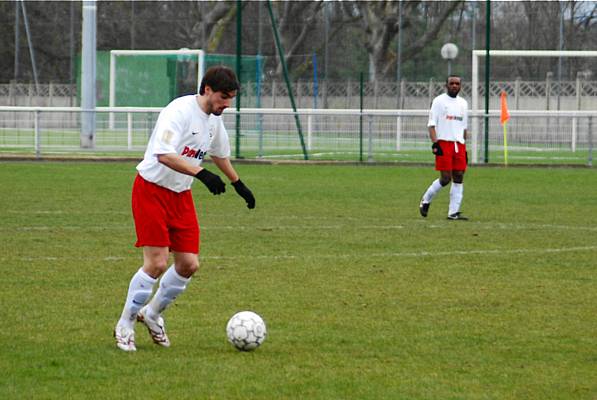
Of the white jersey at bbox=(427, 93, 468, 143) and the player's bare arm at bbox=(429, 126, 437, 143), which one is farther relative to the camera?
the white jersey at bbox=(427, 93, 468, 143)

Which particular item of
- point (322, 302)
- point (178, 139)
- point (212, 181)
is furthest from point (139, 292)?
point (322, 302)

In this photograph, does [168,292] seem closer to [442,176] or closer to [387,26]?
[442,176]

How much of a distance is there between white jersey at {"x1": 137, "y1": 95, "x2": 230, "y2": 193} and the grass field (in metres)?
1.03

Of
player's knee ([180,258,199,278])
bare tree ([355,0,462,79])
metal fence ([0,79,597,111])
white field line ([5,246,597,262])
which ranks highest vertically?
bare tree ([355,0,462,79])

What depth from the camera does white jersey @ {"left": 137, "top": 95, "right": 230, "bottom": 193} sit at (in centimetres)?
700

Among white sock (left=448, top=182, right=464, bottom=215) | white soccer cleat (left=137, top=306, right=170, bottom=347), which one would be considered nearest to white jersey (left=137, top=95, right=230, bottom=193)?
white soccer cleat (left=137, top=306, right=170, bottom=347)

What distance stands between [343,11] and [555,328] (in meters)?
26.7

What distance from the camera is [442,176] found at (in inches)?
625

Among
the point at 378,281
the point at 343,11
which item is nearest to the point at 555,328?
the point at 378,281

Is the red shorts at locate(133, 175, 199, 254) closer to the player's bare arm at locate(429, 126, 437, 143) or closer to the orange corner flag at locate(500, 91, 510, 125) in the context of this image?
the player's bare arm at locate(429, 126, 437, 143)

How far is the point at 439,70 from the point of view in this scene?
31047 mm

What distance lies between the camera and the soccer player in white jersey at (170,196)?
7.00 metres

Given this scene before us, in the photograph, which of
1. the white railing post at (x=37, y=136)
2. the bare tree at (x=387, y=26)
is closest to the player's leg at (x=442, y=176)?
the white railing post at (x=37, y=136)

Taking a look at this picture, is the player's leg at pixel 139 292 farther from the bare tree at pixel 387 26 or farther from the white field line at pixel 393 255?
the bare tree at pixel 387 26
